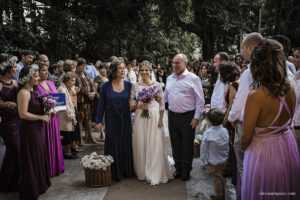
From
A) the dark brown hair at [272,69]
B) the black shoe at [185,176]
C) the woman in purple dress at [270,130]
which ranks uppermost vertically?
the dark brown hair at [272,69]

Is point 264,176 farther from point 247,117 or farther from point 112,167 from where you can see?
point 112,167

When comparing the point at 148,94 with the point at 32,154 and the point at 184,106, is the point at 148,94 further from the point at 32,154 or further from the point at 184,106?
the point at 32,154

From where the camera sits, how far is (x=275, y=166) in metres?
2.66

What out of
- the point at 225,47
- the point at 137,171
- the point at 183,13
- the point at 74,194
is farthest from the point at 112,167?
the point at 225,47

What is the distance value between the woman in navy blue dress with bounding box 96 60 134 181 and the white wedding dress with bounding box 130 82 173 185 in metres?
0.13

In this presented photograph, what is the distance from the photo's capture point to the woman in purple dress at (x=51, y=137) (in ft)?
18.6

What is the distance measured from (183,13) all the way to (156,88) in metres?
8.01

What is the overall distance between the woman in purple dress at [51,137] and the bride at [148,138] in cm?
152

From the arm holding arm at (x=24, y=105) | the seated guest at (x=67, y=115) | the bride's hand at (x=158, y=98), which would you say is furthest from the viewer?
the seated guest at (x=67, y=115)

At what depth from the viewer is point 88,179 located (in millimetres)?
5266

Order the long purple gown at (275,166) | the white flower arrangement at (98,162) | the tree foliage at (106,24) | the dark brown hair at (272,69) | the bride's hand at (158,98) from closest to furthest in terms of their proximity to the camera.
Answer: the dark brown hair at (272,69) < the long purple gown at (275,166) < the white flower arrangement at (98,162) < the bride's hand at (158,98) < the tree foliage at (106,24)

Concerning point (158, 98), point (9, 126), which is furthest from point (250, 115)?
point (9, 126)

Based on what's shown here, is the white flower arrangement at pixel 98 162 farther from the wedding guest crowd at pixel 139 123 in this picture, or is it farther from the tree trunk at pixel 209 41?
the tree trunk at pixel 209 41

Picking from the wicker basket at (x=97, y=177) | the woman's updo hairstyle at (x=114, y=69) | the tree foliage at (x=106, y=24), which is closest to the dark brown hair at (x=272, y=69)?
the woman's updo hairstyle at (x=114, y=69)
